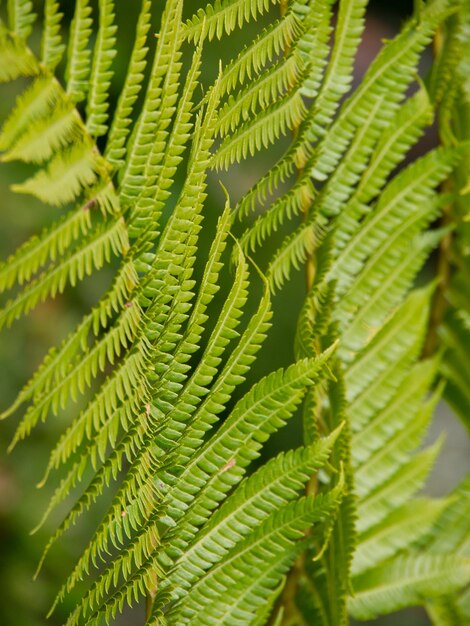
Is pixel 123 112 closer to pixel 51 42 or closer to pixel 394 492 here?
pixel 51 42

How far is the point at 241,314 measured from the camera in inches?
17.5

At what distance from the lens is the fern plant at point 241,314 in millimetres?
417

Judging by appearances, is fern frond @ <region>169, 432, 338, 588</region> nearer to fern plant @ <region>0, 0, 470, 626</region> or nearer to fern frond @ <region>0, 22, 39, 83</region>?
fern plant @ <region>0, 0, 470, 626</region>

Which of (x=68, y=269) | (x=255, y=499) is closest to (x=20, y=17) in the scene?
(x=68, y=269)

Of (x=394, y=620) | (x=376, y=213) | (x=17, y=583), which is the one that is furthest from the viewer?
(x=394, y=620)

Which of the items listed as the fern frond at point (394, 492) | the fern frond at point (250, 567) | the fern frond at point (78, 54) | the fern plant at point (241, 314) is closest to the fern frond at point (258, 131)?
the fern plant at point (241, 314)

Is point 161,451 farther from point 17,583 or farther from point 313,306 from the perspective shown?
point 17,583

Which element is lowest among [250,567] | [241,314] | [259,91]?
[250,567]

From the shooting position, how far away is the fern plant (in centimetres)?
42

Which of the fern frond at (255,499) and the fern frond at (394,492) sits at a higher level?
the fern frond at (255,499)

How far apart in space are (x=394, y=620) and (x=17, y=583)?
87cm

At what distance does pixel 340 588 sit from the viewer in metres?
0.52

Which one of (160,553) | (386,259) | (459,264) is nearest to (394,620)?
(459,264)

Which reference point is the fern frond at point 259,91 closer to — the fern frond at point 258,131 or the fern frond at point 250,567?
the fern frond at point 258,131
